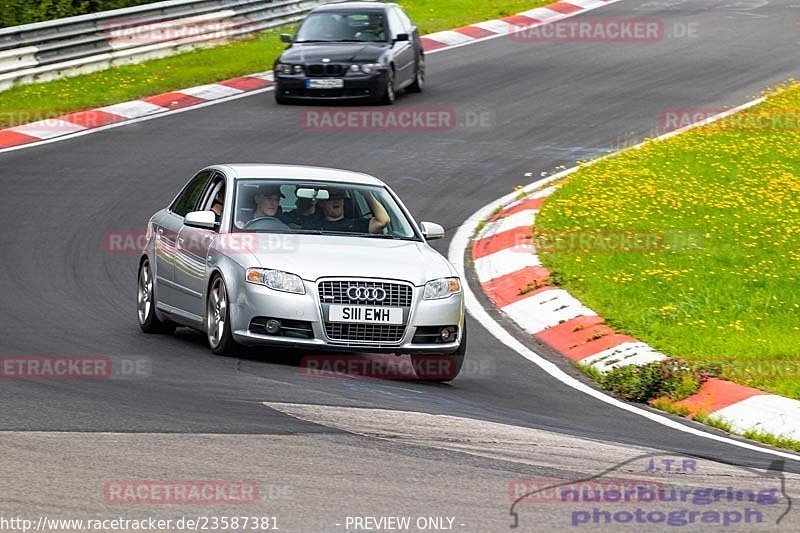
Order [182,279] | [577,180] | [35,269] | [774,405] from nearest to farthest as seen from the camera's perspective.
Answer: [774,405] < [182,279] < [35,269] < [577,180]

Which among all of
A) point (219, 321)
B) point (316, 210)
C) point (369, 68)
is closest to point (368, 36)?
point (369, 68)

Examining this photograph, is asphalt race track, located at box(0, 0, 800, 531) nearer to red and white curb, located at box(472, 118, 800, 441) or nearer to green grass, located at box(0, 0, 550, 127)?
red and white curb, located at box(472, 118, 800, 441)

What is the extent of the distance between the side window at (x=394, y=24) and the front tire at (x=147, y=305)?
42.1ft

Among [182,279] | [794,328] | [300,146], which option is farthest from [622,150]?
[182,279]

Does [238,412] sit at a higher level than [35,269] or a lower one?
higher

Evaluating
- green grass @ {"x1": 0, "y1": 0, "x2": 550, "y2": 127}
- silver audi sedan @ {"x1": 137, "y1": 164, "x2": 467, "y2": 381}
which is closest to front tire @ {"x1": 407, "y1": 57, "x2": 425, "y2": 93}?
green grass @ {"x1": 0, "y1": 0, "x2": 550, "y2": 127}

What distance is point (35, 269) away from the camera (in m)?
14.7

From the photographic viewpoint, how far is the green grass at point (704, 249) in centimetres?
1202

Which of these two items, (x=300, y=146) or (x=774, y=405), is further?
(x=300, y=146)

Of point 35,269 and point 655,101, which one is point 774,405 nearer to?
point 35,269

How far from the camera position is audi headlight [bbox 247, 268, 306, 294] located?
35.4 feet

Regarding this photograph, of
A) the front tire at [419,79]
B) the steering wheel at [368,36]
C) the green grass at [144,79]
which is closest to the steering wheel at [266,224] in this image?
the green grass at [144,79]

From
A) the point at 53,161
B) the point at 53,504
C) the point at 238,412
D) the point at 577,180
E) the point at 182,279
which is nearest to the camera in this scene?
the point at 53,504

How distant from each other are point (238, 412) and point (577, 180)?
35.5ft
